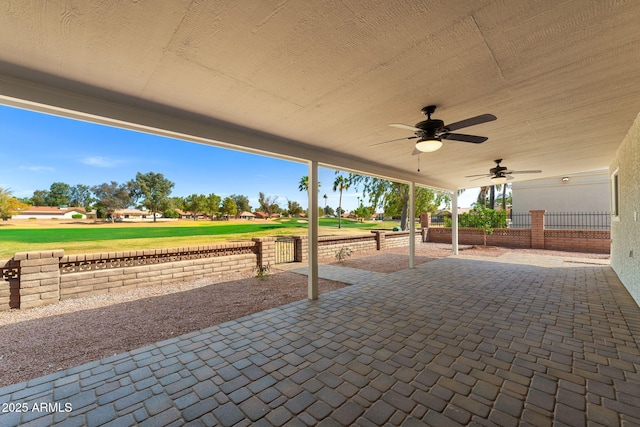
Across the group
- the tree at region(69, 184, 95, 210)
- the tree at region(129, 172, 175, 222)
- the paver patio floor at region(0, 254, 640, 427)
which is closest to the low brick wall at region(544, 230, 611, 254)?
the paver patio floor at region(0, 254, 640, 427)

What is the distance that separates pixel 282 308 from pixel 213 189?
602 inches

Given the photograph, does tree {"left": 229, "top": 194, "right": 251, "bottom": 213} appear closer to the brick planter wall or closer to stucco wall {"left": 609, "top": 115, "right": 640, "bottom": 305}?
the brick planter wall

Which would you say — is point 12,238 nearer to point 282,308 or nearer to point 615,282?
point 282,308

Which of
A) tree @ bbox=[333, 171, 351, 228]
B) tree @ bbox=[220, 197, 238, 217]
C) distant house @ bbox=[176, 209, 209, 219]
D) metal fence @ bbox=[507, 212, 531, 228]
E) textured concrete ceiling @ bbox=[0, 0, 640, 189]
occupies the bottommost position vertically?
metal fence @ bbox=[507, 212, 531, 228]

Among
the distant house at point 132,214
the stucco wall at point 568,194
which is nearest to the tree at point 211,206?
the distant house at point 132,214

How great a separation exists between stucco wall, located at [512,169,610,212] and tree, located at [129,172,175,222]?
20728 millimetres

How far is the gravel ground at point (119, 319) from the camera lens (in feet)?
8.64

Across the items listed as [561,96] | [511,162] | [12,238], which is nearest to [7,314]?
[12,238]

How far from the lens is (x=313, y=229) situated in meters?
4.51

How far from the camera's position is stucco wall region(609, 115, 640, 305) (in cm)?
376

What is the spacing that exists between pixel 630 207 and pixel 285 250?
7336mm

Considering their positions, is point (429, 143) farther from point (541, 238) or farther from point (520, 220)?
point (520, 220)

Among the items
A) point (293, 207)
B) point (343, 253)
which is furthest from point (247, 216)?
point (343, 253)

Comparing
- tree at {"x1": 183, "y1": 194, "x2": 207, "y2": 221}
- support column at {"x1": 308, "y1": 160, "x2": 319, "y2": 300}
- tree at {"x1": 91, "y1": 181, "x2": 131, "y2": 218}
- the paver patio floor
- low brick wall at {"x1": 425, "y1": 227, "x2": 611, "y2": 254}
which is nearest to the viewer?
the paver patio floor
